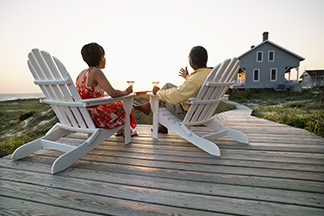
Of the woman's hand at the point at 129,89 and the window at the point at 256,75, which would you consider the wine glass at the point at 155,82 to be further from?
the window at the point at 256,75

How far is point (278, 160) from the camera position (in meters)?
2.04

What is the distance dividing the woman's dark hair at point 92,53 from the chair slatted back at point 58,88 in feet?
1.45

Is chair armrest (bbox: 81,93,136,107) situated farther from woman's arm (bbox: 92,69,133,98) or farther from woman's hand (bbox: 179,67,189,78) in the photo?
woman's hand (bbox: 179,67,189,78)

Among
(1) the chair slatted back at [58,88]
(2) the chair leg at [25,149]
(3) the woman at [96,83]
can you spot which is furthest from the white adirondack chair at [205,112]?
(2) the chair leg at [25,149]

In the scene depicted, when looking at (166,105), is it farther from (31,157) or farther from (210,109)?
(31,157)

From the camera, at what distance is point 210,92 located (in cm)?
229

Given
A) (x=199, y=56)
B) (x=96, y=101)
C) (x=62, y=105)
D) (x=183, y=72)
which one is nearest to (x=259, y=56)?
(x=183, y=72)

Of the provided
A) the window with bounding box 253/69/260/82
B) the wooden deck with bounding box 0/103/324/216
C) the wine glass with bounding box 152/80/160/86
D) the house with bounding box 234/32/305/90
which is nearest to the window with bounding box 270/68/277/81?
the house with bounding box 234/32/305/90

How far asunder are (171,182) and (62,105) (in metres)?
1.43

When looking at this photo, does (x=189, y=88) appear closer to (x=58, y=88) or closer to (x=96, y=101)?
(x=96, y=101)

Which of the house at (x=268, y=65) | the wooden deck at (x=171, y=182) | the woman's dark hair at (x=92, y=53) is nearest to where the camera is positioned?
the wooden deck at (x=171, y=182)

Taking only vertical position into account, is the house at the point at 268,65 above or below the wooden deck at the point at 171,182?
above

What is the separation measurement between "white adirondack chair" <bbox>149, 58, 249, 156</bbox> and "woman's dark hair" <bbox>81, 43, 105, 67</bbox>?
0.88 m

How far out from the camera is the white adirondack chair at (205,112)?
7.14 ft
